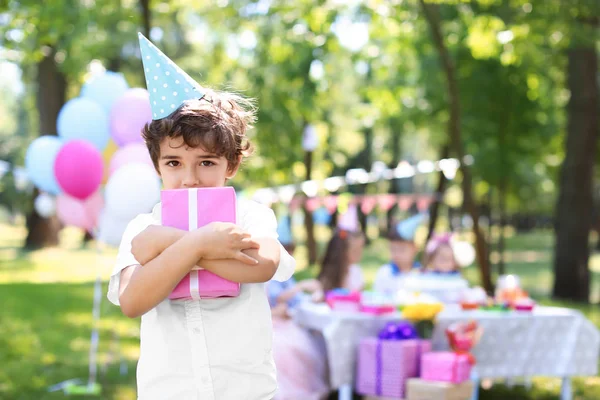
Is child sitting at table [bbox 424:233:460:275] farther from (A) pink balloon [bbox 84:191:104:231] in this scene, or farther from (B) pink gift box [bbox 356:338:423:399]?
(A) pink balloon [bbox 84:191:104:231]

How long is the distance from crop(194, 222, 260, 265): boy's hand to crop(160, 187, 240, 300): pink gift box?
6 cm

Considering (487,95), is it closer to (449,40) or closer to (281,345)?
(449,40)

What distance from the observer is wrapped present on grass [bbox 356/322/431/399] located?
5.48 m

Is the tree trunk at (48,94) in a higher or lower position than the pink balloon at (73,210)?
higher

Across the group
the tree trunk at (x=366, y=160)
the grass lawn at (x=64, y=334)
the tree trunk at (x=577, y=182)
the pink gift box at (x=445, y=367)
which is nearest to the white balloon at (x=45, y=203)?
the grass lawn at (x=64, y=334)

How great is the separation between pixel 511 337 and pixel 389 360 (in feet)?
3.96

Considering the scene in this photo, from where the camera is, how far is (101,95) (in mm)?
6363

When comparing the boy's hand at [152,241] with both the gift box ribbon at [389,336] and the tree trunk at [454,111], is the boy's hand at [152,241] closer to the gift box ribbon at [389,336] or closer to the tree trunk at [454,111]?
the gift box ribbon at [389,336]

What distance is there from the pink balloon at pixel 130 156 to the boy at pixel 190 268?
12.3 feet

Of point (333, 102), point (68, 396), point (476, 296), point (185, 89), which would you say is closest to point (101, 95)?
point (68, 396)

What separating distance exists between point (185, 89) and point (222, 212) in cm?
34

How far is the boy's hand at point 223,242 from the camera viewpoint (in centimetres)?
191

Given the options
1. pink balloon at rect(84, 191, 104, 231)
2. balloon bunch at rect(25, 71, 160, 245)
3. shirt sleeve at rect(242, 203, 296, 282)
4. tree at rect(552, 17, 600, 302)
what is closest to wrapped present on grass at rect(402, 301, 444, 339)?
balloon bunch at rect(25, 71, 160, 245)

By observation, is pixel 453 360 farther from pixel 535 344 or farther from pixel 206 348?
pixel 206 348
